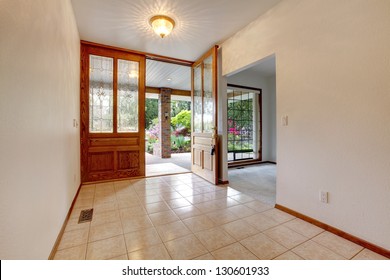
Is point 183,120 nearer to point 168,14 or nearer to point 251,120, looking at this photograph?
point 251,120

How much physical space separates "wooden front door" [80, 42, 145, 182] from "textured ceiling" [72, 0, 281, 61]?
0.34 metres

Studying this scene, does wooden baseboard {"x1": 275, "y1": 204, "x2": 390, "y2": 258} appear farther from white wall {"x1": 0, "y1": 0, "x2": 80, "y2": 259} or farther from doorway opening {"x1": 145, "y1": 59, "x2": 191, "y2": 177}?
doorway opening {"x1": 145, "y1": 59, "x2": 191, "y2": 177}

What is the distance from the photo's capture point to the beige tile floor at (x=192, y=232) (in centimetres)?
151

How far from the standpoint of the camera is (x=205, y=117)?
3.79 meters

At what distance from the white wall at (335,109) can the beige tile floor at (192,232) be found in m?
0.30

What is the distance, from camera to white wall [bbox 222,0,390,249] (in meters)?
1.50

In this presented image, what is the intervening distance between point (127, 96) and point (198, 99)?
1.52 metres

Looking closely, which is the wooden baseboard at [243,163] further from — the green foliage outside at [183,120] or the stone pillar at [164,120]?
the green foliage outside at [183,120]

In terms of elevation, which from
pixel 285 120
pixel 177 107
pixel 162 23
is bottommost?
pixel 285 120

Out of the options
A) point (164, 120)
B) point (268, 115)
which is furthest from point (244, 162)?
point (164, 120)

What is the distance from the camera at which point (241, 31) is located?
291 cm

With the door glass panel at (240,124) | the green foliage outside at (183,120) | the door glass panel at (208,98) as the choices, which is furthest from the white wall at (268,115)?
the green foliage outside at (183,120)

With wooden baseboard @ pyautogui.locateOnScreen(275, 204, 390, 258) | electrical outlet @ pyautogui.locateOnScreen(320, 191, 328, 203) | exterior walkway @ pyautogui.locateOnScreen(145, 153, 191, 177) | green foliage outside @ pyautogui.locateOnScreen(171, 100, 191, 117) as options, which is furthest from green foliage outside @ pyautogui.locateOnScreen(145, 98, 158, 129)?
electrical outlet @ pyautogui.locateOnScreen(320, 191, 328, 203)
